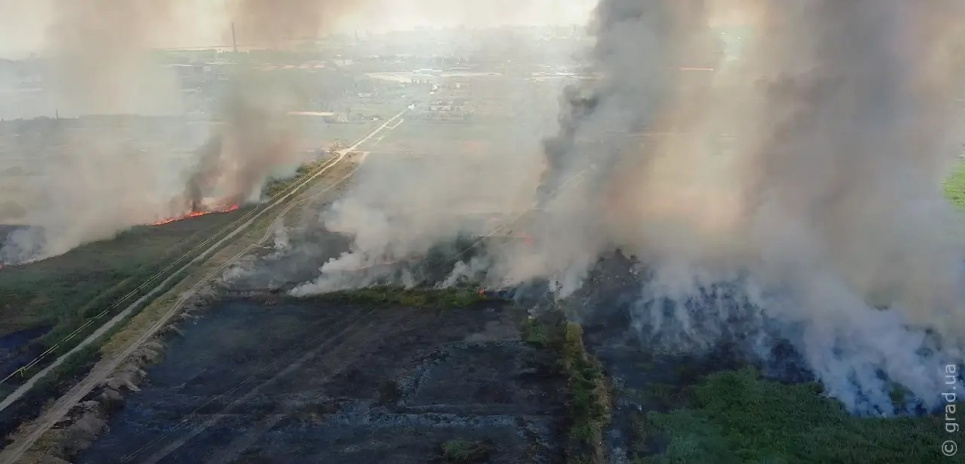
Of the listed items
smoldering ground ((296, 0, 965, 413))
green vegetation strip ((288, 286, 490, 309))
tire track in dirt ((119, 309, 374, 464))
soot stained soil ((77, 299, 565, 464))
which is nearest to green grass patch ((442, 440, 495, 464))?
soot stained soil ((77, 299, 565, 464))

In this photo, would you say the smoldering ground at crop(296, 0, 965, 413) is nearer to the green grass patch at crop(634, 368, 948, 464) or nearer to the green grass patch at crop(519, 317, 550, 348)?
the green grass patch at crop(634, 368, 948, 464)

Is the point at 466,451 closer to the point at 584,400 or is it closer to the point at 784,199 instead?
the point at 584,400

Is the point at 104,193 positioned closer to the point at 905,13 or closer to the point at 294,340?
the point at 294,340

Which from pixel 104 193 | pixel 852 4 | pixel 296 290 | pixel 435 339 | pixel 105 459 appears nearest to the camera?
pixel 105 459

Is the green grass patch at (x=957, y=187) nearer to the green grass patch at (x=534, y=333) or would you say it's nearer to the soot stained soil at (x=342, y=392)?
the green grass patch at (x=534, y=333)

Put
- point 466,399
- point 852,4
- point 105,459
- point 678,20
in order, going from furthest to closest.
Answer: point 678,20, point 852,4, point 466,399, point 105,459

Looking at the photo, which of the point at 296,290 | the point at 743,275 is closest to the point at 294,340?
the point at 296,290
